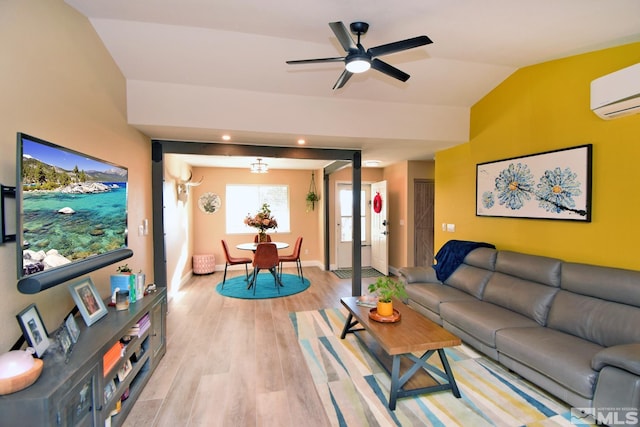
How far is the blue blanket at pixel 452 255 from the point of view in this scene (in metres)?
3.81

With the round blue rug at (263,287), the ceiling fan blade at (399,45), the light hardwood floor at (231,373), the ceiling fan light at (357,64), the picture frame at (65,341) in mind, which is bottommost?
the light hardwood floor at (231,373)

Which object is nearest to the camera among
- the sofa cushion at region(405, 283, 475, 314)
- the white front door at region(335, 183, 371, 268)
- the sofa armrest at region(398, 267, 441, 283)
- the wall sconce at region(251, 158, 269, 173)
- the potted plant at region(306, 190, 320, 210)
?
the sofa cushion at region(405, 283, 475, 314)

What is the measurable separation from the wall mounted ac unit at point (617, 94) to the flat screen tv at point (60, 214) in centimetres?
395

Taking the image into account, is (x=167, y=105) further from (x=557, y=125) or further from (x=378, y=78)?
(x=557, y=125)

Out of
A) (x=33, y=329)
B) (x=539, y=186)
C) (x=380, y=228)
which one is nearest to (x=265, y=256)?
(x=380, y=228)

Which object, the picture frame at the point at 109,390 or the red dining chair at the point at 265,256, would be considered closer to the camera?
the picture frame at the point at 109,390

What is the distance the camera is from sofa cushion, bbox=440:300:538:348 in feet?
8.41

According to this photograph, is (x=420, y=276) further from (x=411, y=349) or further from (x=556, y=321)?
(x=411, y=349)

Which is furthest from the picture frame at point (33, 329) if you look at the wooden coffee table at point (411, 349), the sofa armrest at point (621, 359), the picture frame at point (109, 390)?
the sofa armrest at point (621, 359)

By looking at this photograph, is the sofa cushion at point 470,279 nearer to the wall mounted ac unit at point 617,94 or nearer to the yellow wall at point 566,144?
the yellow wall at point 566,144

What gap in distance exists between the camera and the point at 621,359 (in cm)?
172

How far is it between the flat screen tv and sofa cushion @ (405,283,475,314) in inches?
126

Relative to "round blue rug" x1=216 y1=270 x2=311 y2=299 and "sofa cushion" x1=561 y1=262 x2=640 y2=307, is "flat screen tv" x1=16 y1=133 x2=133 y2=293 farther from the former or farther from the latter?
Result: "sofa cushion" x1=561 y1=262 x2=640 y2=307

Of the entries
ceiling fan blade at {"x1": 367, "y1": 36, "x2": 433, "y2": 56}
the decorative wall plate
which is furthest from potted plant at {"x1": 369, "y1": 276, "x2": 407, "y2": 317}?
the decorative wall plate
